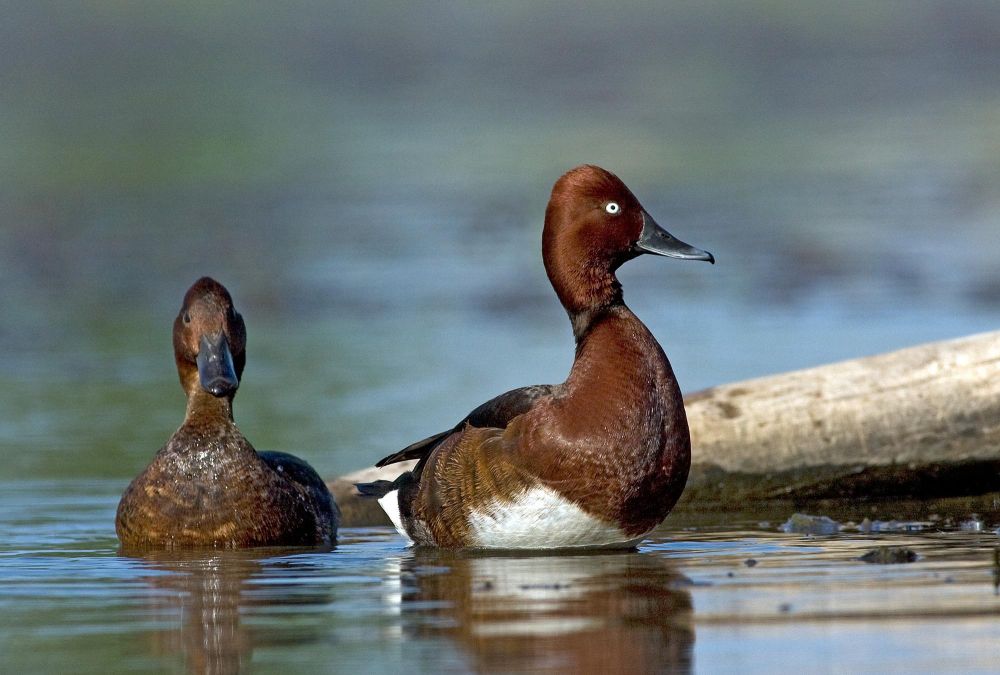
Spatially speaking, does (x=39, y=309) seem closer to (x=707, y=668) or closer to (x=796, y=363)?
(x=796, y=363)

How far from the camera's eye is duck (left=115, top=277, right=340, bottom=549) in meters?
7.29

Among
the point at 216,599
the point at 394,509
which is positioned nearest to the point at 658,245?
the point at 394,509

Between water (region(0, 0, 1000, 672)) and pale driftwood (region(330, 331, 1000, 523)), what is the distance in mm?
235

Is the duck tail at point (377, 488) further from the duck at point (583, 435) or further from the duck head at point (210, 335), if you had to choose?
the duck head at point (210, 335)

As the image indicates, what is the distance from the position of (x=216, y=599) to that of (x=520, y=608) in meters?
0.98

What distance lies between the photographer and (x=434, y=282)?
52.1 ft

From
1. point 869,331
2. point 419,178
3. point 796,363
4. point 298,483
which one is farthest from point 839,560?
point 419,178

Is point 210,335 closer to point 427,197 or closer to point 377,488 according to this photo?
point 377,488

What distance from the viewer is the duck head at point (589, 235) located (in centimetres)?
697

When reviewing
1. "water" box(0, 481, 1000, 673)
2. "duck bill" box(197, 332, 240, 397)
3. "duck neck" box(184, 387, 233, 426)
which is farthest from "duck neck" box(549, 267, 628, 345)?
"duck neck" box(184, 387, 233, 426)

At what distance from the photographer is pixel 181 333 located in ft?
25.3

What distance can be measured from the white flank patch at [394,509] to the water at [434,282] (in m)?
0.14

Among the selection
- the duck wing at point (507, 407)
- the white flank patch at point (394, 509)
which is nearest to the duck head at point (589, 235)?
the duck wing at point (507, 407)

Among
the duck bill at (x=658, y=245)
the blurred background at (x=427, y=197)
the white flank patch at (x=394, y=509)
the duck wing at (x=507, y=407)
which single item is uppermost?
the blurred background at (x=427, y=197)
